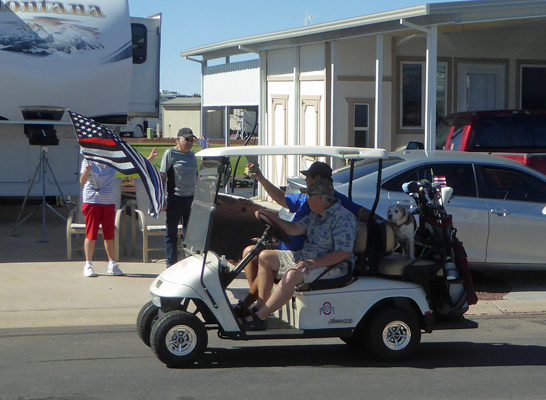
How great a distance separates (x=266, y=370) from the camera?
6.34 m

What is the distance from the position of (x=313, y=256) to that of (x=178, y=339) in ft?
4.03

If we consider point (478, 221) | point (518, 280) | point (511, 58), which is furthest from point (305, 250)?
point (511, 58)

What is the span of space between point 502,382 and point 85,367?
3198mm

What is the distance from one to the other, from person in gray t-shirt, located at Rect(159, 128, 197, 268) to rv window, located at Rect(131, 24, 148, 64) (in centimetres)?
556

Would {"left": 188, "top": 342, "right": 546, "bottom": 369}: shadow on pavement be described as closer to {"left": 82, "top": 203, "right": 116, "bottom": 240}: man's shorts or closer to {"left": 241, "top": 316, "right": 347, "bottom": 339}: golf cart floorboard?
{"left": 241, "top": 316, "right": 347, "bottom": 339}: golf cart floorboard

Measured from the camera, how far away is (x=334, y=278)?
6344 mm

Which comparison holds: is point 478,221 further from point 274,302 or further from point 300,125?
Answer: point 300,125

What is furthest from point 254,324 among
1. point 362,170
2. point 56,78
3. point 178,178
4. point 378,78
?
point 378,78

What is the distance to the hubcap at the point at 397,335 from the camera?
21.1ft

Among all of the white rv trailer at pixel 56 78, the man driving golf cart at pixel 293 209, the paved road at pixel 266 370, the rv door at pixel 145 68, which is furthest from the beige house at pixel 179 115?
the man driving golf cart at pixel 293 209

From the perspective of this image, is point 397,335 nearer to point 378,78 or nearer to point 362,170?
point 362,170

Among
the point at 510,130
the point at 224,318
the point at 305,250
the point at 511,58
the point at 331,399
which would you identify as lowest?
the point at 331,399

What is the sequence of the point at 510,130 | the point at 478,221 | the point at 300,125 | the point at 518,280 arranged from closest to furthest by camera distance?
the point at 478,221, the point at 518,280, the point at 510,130, the point at 300,125

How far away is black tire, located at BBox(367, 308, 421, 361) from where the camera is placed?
21.0ft
